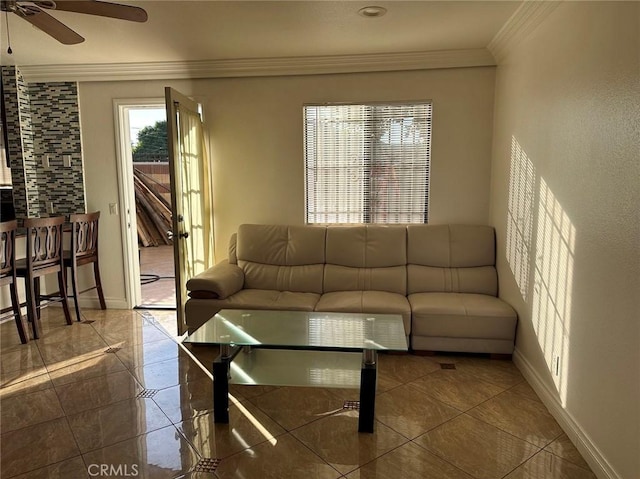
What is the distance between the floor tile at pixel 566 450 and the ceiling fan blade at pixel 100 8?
9.99 feet

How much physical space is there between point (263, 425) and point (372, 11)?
2.63m

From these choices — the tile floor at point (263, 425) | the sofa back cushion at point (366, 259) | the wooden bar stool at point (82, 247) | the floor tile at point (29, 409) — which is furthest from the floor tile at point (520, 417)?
the wooden bar stool at point (82, 247)

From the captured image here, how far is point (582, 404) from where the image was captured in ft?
6.88

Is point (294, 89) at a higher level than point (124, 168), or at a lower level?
higher

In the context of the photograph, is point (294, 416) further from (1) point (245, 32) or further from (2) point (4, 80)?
(2) point (4, 80)

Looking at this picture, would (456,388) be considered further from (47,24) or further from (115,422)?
(47,24)

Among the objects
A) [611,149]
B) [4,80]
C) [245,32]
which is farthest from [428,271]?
[4,80]

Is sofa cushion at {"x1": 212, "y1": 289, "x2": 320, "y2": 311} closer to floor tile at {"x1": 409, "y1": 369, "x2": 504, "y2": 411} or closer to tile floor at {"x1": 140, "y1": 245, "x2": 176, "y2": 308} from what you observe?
floor tile at {"x1": 409, "y1": 369, "x2": 504, "y2": 411}

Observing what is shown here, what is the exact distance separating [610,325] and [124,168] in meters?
4.19

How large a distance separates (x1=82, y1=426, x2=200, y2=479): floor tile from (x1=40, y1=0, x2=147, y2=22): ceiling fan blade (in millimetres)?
2202

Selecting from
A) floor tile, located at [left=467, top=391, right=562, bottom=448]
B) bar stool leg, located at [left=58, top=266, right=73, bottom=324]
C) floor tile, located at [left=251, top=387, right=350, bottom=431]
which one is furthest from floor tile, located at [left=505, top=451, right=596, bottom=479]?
bar stool leg, located at [left=58, top=266, right=73, bottom=324]

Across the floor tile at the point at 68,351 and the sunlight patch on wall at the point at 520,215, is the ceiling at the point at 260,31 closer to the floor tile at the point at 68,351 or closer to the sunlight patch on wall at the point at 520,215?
the sunlight patch on wall at the point at 520,215

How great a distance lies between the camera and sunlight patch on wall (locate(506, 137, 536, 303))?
9.43 ft

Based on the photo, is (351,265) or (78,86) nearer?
(351,265)
